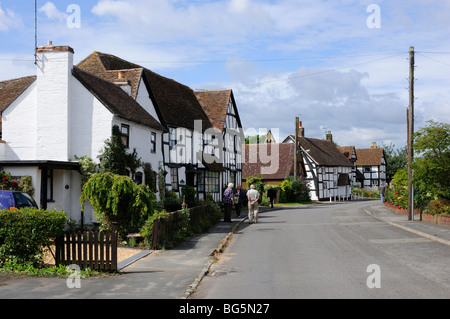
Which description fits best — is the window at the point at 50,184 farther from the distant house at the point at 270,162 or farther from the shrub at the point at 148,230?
the distant house at the point at 270,162

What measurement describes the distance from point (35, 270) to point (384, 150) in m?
89.9

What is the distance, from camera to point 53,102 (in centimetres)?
2216

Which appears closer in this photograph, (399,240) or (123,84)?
(399,240)

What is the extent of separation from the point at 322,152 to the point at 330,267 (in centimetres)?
5893

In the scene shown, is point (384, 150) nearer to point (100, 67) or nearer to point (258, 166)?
point (258, 166)

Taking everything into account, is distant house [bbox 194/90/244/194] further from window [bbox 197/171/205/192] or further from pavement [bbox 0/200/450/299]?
pavement [bbox 0/200/450/299]

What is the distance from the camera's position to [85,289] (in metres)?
9.32

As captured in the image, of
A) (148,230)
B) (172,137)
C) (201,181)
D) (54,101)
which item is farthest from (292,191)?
(148,230)

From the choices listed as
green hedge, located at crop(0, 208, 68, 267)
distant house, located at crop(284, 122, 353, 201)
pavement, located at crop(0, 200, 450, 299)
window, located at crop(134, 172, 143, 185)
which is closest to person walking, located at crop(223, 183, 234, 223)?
window, located at crop(134, 172, 143, 185)

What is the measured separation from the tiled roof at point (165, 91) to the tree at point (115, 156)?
6.49 meters

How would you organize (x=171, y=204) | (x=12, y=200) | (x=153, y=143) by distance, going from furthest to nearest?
(x=153, y=143), (x=171, y=204), (x=12, y=200)

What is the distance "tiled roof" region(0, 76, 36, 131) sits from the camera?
2361 cm

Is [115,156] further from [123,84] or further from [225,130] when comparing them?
[225,130]
